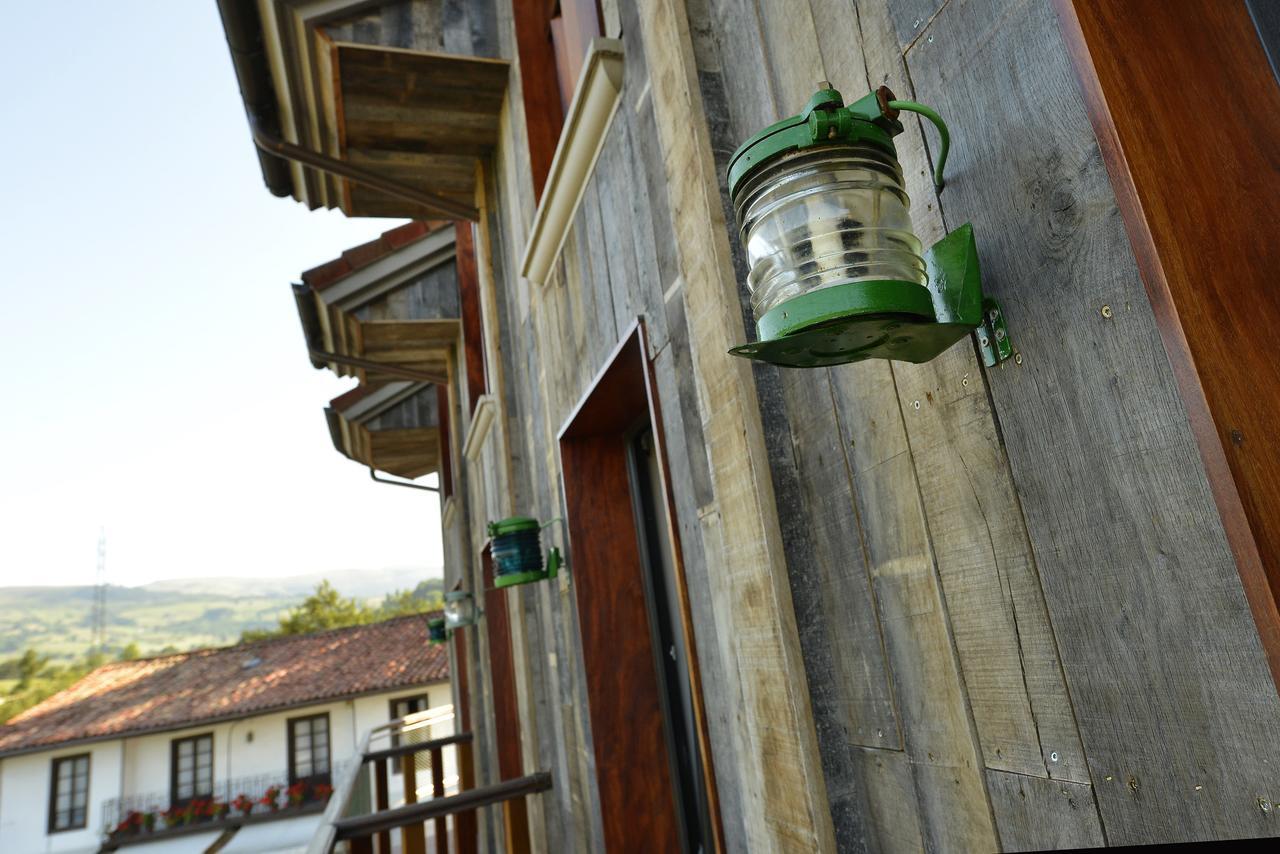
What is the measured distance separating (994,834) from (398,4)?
3.71 m

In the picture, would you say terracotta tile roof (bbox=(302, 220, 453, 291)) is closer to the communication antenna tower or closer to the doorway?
the doorway

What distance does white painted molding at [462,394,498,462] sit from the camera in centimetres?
419

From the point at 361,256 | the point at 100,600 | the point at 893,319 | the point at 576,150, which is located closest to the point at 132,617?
the point at 100,600

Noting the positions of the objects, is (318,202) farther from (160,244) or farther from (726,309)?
(160,244)

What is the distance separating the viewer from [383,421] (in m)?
8.74

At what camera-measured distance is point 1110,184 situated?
66 centimetres

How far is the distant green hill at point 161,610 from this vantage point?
136 meters

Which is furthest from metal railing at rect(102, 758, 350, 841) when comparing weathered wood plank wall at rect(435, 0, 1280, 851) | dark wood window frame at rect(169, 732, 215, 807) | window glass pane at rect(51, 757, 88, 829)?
weathered wood plank wall at rect(435, 0, 1280, 851)

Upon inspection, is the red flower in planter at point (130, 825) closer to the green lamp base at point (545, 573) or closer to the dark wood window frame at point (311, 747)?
the dark wood window frame at point (311, 747)

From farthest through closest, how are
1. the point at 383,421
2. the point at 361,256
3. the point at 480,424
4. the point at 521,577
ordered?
the point at 383,421, the point at 361,256, the point at 480,424, the point at 521,577

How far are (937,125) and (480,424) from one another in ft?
13.3

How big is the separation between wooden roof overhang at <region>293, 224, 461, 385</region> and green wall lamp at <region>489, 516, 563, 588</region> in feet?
11.8

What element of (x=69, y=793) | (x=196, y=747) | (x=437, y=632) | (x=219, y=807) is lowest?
(x=219, y=807)

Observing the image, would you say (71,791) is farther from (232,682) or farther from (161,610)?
(161,610)
